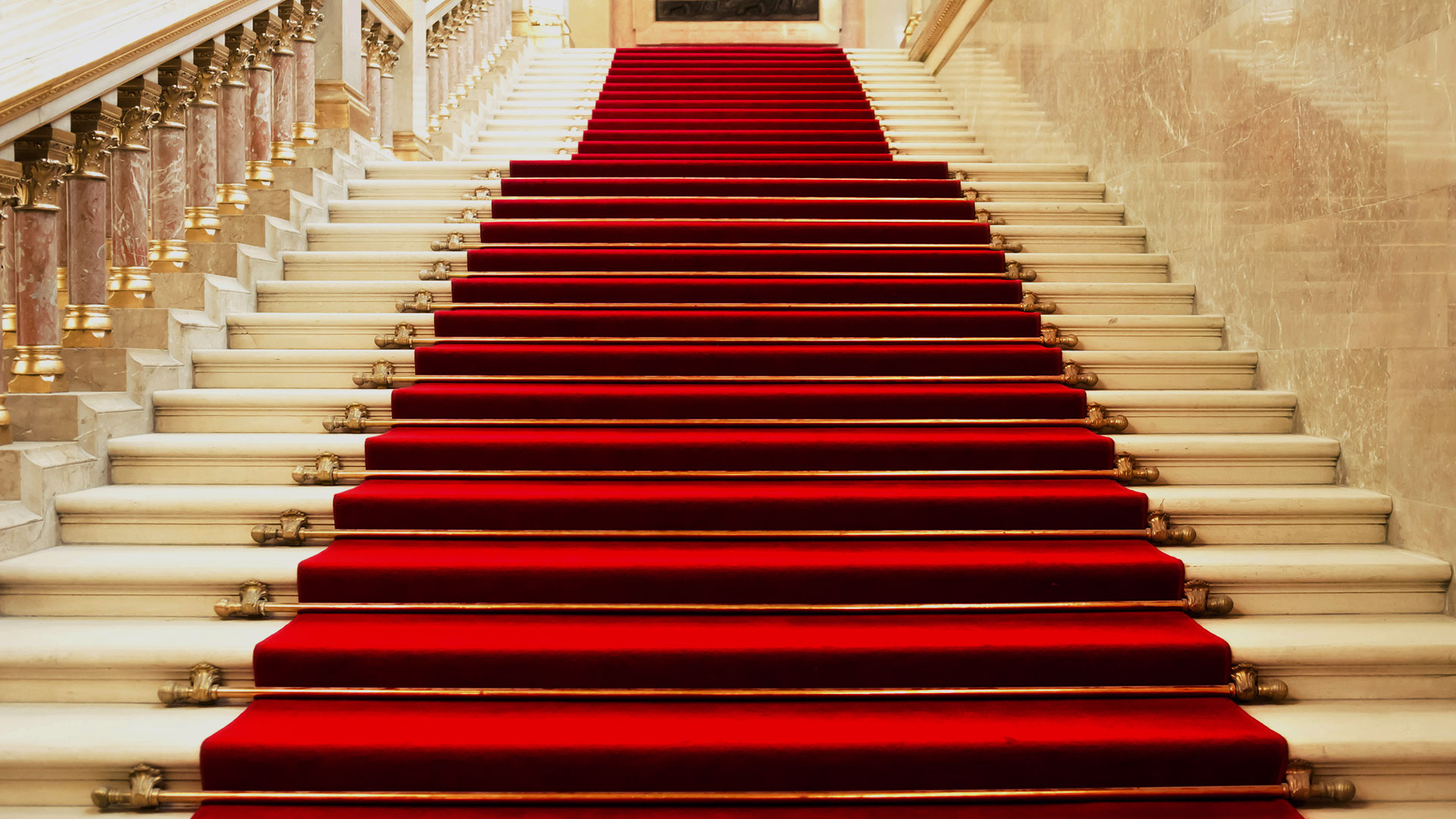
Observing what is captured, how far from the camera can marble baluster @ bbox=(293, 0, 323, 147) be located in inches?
151

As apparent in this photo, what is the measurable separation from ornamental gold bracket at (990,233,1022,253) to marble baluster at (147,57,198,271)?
2.74 m

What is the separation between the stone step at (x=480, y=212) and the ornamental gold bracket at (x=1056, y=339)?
907mm

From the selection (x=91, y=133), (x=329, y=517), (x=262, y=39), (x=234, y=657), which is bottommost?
(x=234, y=657)

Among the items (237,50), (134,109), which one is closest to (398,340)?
(134,109)

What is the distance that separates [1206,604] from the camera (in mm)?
2191

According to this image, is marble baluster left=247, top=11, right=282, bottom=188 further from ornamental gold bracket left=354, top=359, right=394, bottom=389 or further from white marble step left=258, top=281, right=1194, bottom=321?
ornamental gold bracket left=354, top=359, right=394, bottom=389

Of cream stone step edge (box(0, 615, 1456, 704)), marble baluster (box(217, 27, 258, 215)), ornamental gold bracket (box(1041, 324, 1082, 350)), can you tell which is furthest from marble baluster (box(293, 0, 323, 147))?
ornamental gold bracket (box(1041, 324, 1082, 350))

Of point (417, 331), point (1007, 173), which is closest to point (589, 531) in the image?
point (417, 331)

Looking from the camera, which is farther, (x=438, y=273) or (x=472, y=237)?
(x=472, y=237)

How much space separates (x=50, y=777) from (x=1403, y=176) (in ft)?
10.4

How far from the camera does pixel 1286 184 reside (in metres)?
2.77

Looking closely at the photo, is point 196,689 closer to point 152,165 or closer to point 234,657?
point 234,657

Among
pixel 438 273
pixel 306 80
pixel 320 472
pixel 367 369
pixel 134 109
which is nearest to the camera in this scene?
pixel 320 472

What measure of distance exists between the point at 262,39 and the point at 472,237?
0.99 m
